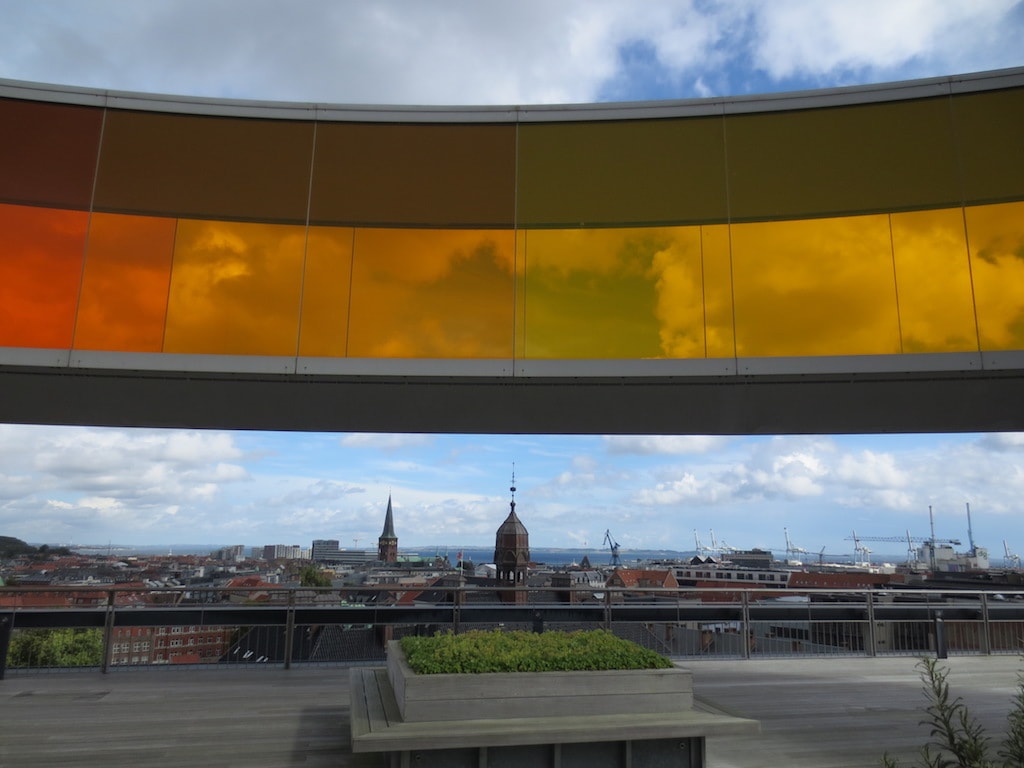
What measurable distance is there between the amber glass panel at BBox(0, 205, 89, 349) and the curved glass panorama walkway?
0.8 inches

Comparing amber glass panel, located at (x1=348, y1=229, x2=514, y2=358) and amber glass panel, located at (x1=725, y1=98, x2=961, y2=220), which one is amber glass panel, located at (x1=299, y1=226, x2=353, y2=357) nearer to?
amber glass panel, located at (x1=348, y1=229, x2=514, y2=358)

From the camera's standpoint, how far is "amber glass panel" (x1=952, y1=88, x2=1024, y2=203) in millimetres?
6355

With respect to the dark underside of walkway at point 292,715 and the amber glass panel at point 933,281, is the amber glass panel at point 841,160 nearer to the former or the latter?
the amber glass panel at point 933,281

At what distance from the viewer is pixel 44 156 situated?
260 inches

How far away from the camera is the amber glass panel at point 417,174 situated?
22.5 feet

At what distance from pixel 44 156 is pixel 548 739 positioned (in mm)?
7053

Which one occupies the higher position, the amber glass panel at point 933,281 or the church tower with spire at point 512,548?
the amber glass panel at point 933,281

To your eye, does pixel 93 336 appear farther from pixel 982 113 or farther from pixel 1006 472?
pixel 1006 472

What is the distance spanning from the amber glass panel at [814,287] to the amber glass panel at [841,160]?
190 millimetres

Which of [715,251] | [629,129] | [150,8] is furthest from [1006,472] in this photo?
[150,8]

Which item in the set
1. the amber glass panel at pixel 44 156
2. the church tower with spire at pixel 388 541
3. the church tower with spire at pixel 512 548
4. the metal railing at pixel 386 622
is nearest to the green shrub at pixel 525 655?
the metal railing at pixel 386 622

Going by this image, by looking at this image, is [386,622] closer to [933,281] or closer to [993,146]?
[933,281]

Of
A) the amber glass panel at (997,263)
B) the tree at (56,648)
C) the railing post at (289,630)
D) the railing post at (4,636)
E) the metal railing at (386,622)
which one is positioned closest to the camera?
the amber glass panel at (997,263)

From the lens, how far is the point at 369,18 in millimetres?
11398
